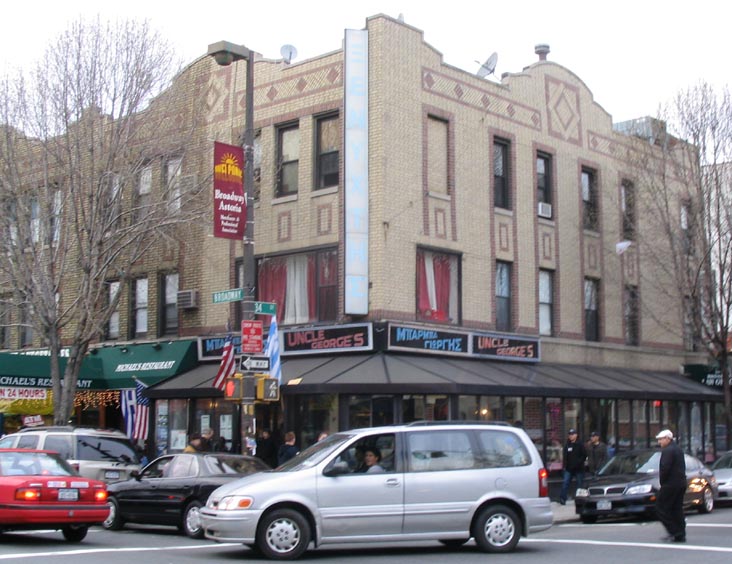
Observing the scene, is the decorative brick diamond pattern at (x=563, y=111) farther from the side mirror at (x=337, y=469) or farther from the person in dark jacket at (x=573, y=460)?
the side mirror at (x=337, y=469)

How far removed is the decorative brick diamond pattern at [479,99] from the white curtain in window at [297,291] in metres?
5.03

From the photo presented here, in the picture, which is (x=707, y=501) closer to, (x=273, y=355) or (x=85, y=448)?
→ (x=273, y=355)

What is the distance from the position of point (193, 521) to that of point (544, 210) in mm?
14419

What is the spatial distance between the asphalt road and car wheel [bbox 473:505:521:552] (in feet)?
0.65

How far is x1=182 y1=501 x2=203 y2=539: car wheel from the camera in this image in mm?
16281

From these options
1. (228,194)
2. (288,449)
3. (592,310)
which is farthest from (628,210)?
(228,194)

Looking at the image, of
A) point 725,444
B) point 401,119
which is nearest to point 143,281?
point 401,119

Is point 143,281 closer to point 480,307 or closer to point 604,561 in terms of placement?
point 480,307

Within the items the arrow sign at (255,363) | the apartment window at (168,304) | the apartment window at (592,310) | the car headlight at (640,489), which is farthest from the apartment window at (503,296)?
the arrow sign at (255,363)

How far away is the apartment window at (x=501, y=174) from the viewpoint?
85.9 ft

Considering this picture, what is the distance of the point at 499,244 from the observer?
25719mm

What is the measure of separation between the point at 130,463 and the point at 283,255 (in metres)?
6.93

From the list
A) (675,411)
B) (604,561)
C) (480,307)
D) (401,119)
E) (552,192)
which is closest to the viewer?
(604,561)

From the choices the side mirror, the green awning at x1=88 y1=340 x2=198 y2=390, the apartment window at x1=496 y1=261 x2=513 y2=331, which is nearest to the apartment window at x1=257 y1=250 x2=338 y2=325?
the green awning at x1=88 y1=340 x2=198 y2=390
